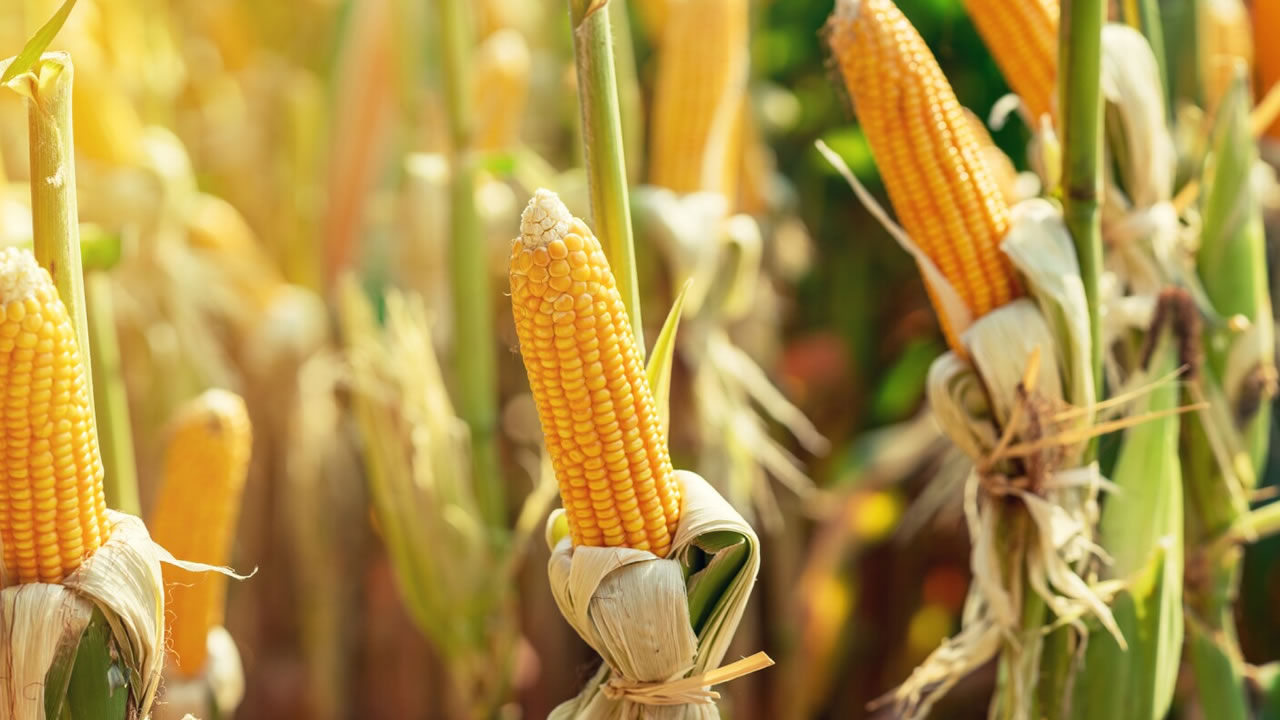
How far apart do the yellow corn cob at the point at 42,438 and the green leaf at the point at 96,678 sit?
42 mm

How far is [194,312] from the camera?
5.60ft

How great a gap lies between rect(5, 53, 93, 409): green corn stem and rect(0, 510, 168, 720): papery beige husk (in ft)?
0.41

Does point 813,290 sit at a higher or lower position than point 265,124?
lower

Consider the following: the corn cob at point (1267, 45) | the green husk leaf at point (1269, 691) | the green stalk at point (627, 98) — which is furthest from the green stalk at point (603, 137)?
the corn cob at point (1267, 45)

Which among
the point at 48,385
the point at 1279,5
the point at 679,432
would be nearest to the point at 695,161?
the point at 679,432

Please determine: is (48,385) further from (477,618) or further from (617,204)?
(477,618)

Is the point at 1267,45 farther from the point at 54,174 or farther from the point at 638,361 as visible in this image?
the point at 54,174

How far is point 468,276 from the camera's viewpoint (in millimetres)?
1411

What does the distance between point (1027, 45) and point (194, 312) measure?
1196mm

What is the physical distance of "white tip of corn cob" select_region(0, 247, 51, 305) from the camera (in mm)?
670

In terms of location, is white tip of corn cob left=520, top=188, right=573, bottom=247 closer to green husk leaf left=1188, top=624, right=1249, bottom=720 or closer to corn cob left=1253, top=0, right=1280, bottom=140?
green husk leaf left=1188, top=624, right=1249, bottom=720

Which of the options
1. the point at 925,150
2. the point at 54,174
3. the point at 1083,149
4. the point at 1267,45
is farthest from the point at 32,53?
the point at 1267,45

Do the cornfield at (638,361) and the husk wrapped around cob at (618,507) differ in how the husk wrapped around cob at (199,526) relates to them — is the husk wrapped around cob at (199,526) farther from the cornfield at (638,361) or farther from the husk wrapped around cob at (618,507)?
the husk wrapped around cob at (618,507)

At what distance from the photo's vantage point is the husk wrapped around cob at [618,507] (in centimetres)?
70
